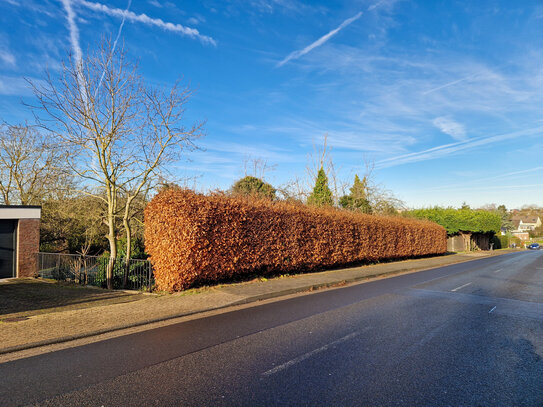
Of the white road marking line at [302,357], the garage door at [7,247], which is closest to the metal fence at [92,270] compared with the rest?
the garage door at [7,247]

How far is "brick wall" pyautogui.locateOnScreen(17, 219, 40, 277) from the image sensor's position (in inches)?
586

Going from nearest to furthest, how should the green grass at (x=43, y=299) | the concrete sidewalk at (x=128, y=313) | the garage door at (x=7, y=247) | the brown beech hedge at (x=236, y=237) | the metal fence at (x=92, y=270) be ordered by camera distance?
the concrete sidewalk at (x=128, y=313), the green grass at (x=43, y=299), the brown beech hedge at (x=236, y=237), the metal fence at (x=92, y=270), the garage door at (x=7, y=247)

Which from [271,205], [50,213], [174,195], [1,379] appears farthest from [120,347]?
[50,213]

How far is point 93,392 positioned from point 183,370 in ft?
3.33

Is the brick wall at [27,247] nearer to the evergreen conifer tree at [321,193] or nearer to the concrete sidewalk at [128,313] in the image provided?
the concrete sidewalk at [128,313]

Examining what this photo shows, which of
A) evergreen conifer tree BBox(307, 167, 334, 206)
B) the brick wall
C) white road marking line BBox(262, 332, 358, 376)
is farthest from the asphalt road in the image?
evergreen conifer tree BBox(307, 167, 334, 206)

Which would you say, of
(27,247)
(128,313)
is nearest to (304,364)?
(128,313)

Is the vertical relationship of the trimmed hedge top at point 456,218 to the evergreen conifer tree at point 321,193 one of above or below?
below

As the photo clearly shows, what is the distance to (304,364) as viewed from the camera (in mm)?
4484

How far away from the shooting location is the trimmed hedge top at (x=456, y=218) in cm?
3938

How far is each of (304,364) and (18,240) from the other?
1554 cm

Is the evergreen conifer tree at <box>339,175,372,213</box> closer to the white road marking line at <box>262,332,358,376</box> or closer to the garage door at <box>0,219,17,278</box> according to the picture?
the garage door at <box>0,219,17,278</box>

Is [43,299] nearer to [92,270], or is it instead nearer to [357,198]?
[92,270]

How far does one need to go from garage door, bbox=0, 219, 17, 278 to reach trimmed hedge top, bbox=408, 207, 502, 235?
35868 mm
